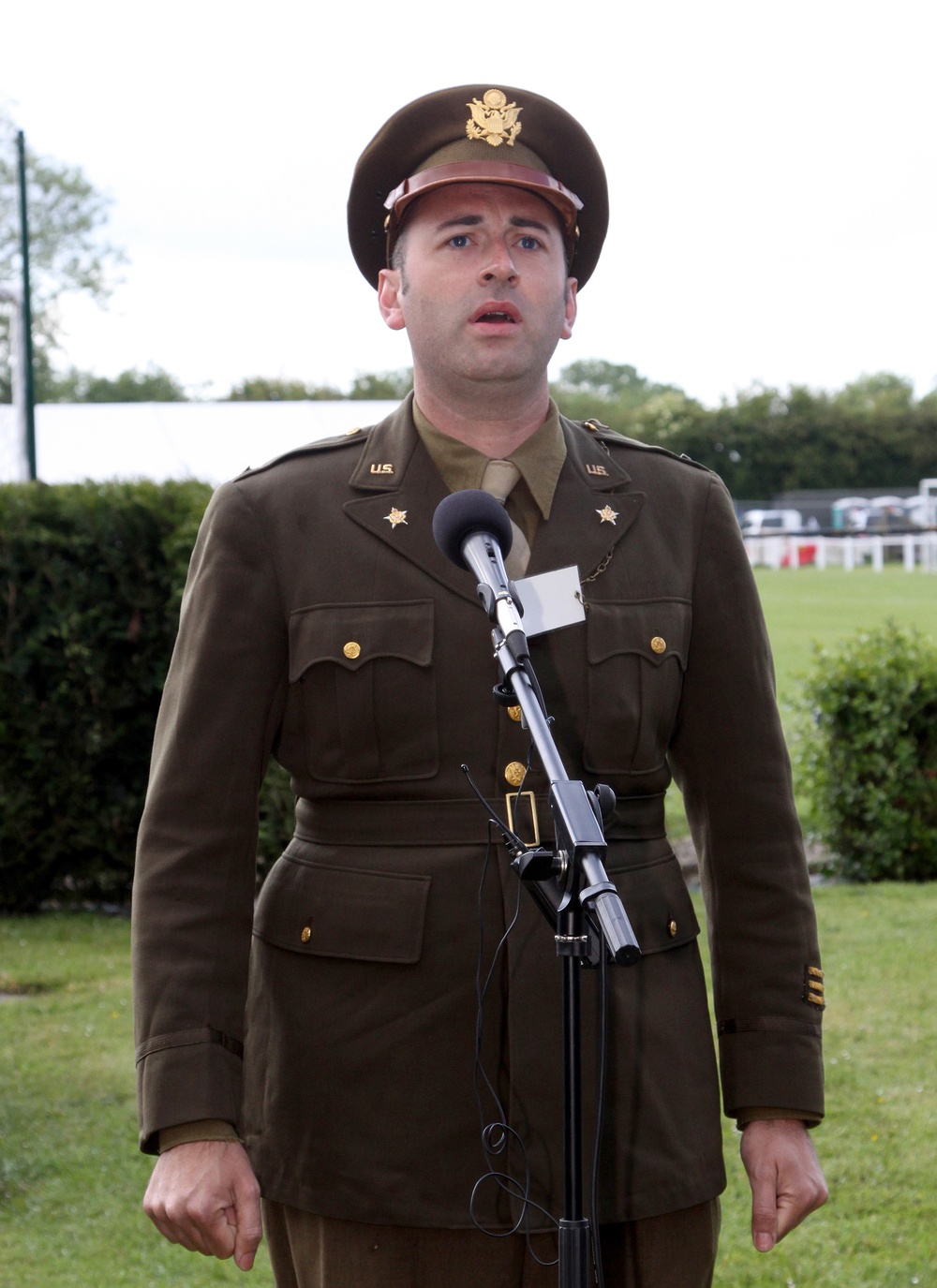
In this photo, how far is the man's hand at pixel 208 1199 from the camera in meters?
1.97

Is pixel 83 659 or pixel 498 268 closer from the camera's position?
pixel 498 268

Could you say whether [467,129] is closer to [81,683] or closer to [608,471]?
[608,471]

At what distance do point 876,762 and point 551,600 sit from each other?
6.98 meters

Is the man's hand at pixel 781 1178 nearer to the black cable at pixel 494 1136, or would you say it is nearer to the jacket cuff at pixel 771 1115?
the jacket cuff at pixel 771 1115

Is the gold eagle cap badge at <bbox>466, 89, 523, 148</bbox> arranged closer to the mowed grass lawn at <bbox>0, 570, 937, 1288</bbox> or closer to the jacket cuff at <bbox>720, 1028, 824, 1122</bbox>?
the jacket cuff at <bbox>720, 1028, 824, 1122</bbox>

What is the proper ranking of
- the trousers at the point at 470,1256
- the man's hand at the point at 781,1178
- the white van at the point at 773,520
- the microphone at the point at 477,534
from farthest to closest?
the white van at the point at 773,520, the man's hand at the point at 781,1178, the trousers at the point at 470,1256, the microphone at the point at 477,534

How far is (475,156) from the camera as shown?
7.75ft

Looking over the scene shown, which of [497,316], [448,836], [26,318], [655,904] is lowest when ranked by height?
[655,904]

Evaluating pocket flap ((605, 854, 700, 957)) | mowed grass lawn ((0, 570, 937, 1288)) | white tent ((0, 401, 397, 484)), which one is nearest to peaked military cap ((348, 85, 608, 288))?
pocket flap ((605, 854, 700, 957))

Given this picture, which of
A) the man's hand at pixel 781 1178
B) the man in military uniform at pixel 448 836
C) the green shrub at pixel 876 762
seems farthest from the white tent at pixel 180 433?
the man's hand at pixel 781 1178

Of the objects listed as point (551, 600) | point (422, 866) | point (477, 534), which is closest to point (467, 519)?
point (477, 534)

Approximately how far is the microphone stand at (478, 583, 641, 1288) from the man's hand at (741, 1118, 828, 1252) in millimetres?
659

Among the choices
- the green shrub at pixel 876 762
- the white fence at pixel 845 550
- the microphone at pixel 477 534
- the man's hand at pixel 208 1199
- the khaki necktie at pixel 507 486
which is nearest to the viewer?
the microphone at pixel 477 534

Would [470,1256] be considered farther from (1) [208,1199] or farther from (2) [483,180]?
(2) [483,180]
